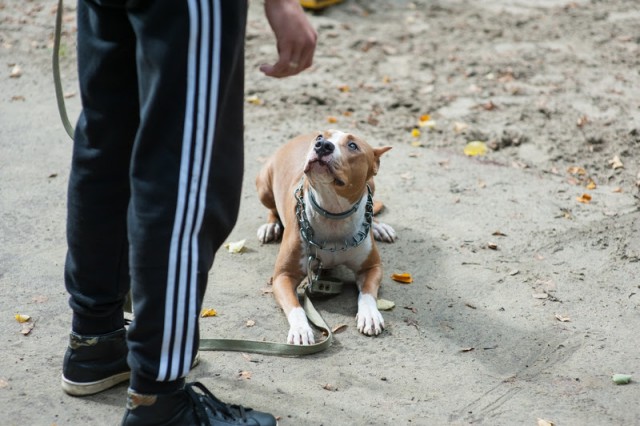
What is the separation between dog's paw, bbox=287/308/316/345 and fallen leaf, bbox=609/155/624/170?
2.53m

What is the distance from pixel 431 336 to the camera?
12.1 ft

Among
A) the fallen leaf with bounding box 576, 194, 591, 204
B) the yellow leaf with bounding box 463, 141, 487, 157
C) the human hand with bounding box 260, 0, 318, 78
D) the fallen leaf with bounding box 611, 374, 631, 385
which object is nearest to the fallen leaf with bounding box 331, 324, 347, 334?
the fallen leaf with bounding box 611, 374, 631, 385

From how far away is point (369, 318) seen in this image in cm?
375

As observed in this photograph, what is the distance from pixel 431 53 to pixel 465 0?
4.98ft

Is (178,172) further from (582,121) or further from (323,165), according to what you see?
(582,121)

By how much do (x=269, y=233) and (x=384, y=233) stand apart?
613 mm

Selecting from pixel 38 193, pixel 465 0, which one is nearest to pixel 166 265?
pixel 38 193

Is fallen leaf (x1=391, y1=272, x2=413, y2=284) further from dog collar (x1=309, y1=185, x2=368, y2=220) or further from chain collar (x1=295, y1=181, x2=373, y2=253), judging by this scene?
dog collar (x1=309, y1=185, x2=368, y2=220)

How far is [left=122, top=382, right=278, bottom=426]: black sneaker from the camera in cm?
259

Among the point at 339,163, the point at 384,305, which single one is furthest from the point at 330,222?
the point at 384,305

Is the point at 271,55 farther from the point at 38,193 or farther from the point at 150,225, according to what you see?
the point at 150,225

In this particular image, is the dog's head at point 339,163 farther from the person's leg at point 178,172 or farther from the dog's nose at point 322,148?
the person's leg at point 178,172

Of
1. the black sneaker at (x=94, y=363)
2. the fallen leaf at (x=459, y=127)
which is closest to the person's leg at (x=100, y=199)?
the black sneaker at (x=94, y=363)

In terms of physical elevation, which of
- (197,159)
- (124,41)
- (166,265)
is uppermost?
(124,41)
